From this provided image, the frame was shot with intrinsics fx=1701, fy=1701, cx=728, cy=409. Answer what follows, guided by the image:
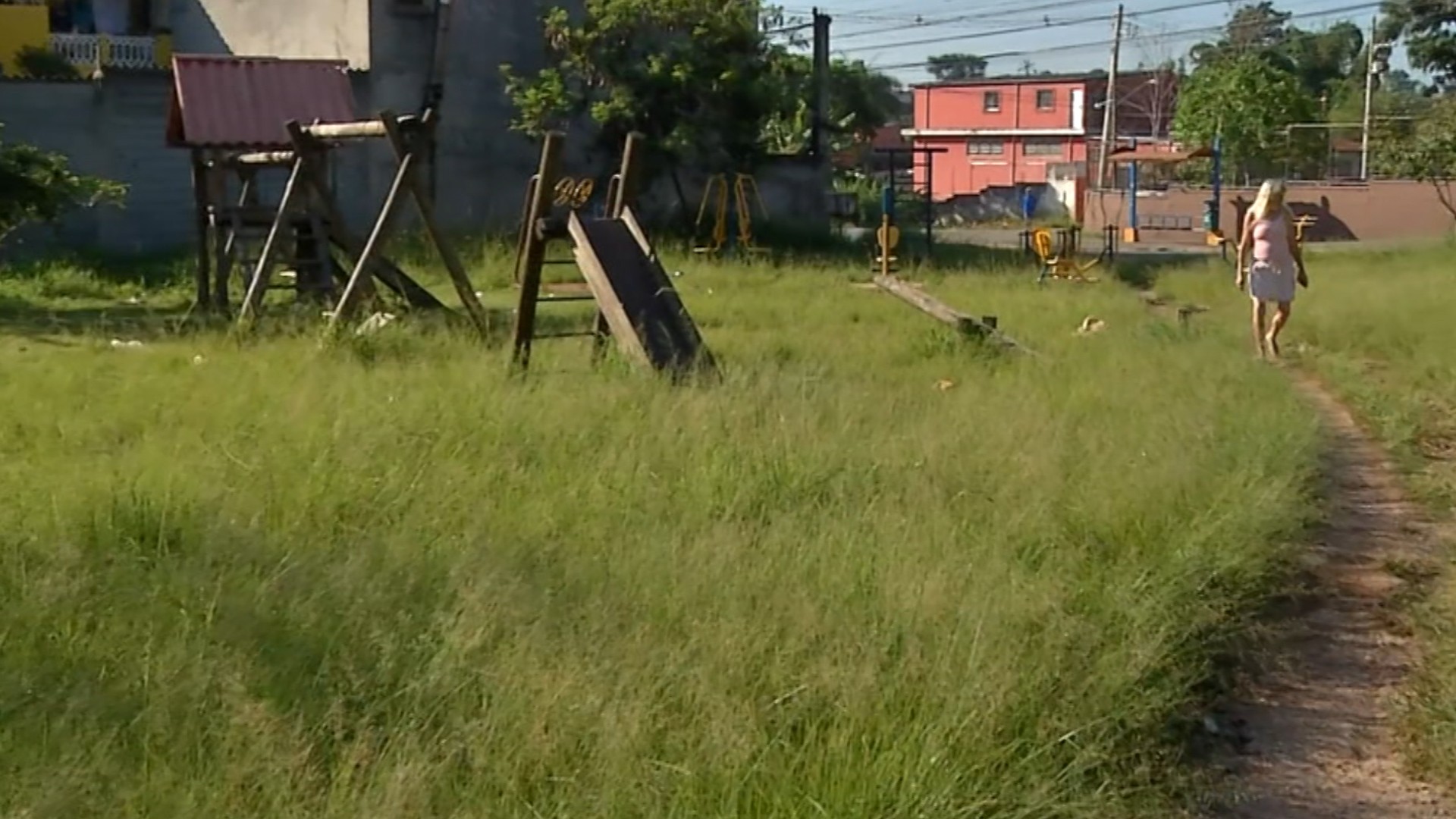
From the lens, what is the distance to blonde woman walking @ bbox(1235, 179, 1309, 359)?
47.4ft

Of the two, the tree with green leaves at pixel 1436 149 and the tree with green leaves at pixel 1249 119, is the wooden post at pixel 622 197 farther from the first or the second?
the tree with green leaves at pixel 1249 119

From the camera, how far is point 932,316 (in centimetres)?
1639

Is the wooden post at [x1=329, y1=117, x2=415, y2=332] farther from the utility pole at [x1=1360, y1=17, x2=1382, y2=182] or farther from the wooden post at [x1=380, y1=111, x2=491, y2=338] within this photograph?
the utility pole at [x1=1360, y1=17, x2=1382, y2=182]

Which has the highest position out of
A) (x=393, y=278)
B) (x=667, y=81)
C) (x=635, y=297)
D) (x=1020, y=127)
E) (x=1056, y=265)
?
(x=1020, y=127)

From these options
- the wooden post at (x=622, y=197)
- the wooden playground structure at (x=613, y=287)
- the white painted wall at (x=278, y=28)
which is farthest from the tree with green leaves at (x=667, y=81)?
the wooden playground structure at (x=613, y=287)

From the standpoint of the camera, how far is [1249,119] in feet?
180

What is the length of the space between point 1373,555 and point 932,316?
893cm

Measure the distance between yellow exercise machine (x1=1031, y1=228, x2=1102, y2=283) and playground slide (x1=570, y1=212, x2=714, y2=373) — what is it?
12.8 m

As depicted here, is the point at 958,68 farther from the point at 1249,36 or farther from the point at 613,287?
the point at 613,287

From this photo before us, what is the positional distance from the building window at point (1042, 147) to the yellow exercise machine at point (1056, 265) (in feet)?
181

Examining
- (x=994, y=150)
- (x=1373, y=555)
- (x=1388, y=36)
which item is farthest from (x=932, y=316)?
(x=994, y=150)

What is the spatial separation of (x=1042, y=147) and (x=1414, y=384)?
7076cm

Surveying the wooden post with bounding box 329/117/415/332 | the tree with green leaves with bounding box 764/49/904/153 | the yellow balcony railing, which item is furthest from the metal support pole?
Result: the wooden post with bounding box 329/117/415/332

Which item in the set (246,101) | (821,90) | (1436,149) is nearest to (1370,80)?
(1436,149)
